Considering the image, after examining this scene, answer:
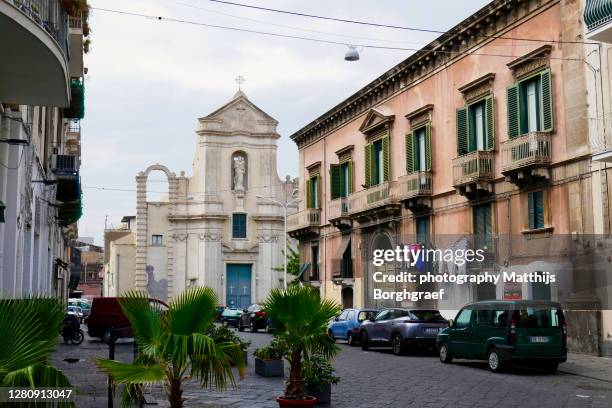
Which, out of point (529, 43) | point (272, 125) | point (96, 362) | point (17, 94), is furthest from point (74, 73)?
point (272, 125)

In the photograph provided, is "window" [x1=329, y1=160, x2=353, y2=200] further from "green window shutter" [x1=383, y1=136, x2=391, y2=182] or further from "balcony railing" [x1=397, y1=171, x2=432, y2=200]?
"balcony railing" [x1=397, y1=171, x2=432, y2=200]

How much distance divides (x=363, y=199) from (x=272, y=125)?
25.2 metres

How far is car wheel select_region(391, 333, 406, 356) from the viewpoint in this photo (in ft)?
75.0

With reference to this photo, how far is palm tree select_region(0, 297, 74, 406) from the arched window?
2000 inches

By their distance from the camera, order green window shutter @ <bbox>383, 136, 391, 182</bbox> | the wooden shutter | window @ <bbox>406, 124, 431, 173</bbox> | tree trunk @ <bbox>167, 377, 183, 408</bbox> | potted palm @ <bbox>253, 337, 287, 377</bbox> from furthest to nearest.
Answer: green window shutter @ <bbox>383, 136, 391, 182</bbox> < the wooden shutter < window @ <bbox>406, 124, 431, 173</bbox> < potted palm @ <bbox>253, 337, 287, 377</bbox> < tree trunk @ <bbox>167, 377, 183, 408</bbox>

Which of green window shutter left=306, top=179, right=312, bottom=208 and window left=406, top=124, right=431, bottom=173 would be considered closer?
window left=406, top=124, right=431, bottom=173

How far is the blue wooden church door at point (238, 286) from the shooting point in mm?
57406

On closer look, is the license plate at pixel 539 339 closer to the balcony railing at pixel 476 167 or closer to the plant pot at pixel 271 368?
the plant pot at pixel 271 368

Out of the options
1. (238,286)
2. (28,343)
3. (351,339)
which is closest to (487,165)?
(351,339)

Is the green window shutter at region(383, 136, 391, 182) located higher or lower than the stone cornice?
lower

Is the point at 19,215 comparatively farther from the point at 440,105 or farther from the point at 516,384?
the point at 440,105

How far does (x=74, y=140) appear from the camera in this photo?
42156 millimetres

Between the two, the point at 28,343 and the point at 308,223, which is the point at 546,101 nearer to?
the point at 28,343

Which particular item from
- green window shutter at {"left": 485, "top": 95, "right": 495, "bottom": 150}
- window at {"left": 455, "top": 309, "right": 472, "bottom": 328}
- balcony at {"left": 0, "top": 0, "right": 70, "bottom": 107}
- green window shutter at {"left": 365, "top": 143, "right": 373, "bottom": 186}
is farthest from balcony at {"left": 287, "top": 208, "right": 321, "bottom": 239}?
balcony at {"left": 0, "top": 0, "right": 70, "bottom": 107}
